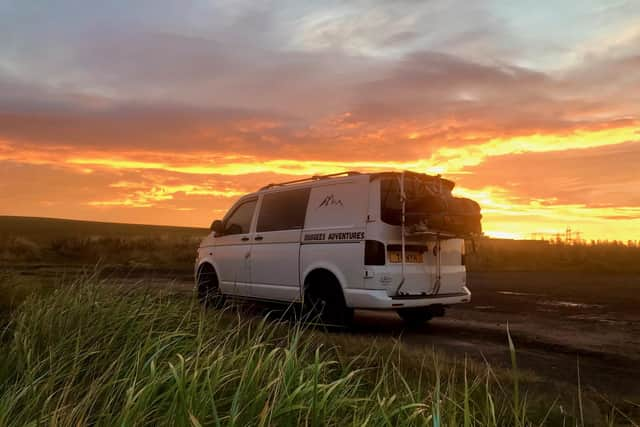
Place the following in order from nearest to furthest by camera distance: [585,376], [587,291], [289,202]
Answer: [585,376]
[289,202]
[587,291]

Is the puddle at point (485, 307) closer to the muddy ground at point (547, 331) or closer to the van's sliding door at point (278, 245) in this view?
the muddy ground at point (547, 331)

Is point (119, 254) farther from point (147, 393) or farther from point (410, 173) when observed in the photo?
point (147, 393)

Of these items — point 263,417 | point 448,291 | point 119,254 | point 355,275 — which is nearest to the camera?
point 263,417

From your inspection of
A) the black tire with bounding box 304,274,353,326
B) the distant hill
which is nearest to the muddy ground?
the black tire with bounding box 304,274,353,326

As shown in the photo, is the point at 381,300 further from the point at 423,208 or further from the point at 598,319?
the point at 598,319

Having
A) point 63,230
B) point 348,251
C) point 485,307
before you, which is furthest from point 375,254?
point 63,230

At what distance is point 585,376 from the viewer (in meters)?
6.45

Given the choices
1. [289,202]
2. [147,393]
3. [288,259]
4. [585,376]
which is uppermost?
[289,202]

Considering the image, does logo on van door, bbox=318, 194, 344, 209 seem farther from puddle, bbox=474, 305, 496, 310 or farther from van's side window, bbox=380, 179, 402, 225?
puddle, bbox=474, 305, 496, 310

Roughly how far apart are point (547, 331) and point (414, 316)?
2080 mm

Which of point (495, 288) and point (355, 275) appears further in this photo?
point (495, 288)

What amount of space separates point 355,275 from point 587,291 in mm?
9715

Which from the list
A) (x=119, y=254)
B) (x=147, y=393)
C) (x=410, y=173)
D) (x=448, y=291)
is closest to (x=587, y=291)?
(x=448, y=291)

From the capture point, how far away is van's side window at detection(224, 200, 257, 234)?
35.5 feet
